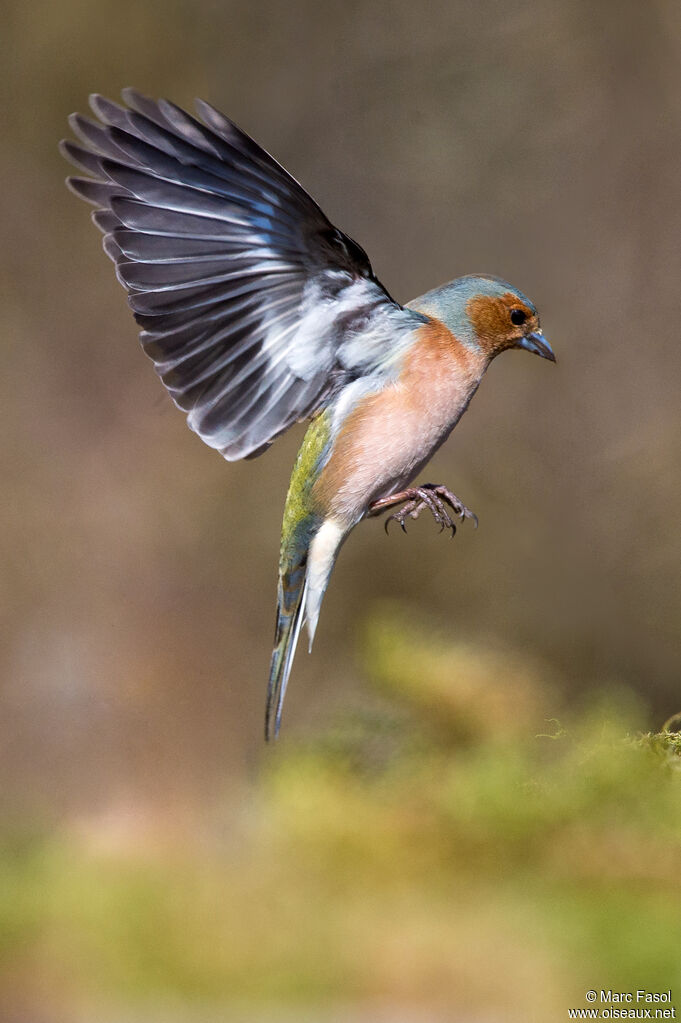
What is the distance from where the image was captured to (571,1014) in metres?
0.38

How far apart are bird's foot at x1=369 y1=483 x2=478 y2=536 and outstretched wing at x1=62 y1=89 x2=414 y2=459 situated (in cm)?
8

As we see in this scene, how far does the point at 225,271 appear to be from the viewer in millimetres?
605

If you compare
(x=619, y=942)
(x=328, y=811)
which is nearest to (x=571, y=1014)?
(x=619, y=942)

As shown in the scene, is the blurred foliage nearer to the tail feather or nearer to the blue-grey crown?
the tail feather

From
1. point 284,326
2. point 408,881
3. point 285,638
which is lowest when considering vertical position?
point 408,881

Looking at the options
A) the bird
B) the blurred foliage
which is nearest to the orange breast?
the bird

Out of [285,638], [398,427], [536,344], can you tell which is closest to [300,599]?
[285,638]

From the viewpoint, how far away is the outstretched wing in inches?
21.8

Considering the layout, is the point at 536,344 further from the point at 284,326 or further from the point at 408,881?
the point at 408,881

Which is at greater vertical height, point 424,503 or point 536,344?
point 536,344

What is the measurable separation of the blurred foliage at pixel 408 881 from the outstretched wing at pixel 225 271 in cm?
20

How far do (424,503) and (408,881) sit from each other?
252 millimetres

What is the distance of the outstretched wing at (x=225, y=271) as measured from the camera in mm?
554

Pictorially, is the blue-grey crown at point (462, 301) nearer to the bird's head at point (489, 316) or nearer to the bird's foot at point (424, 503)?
the bird's head at point (489, 316)
